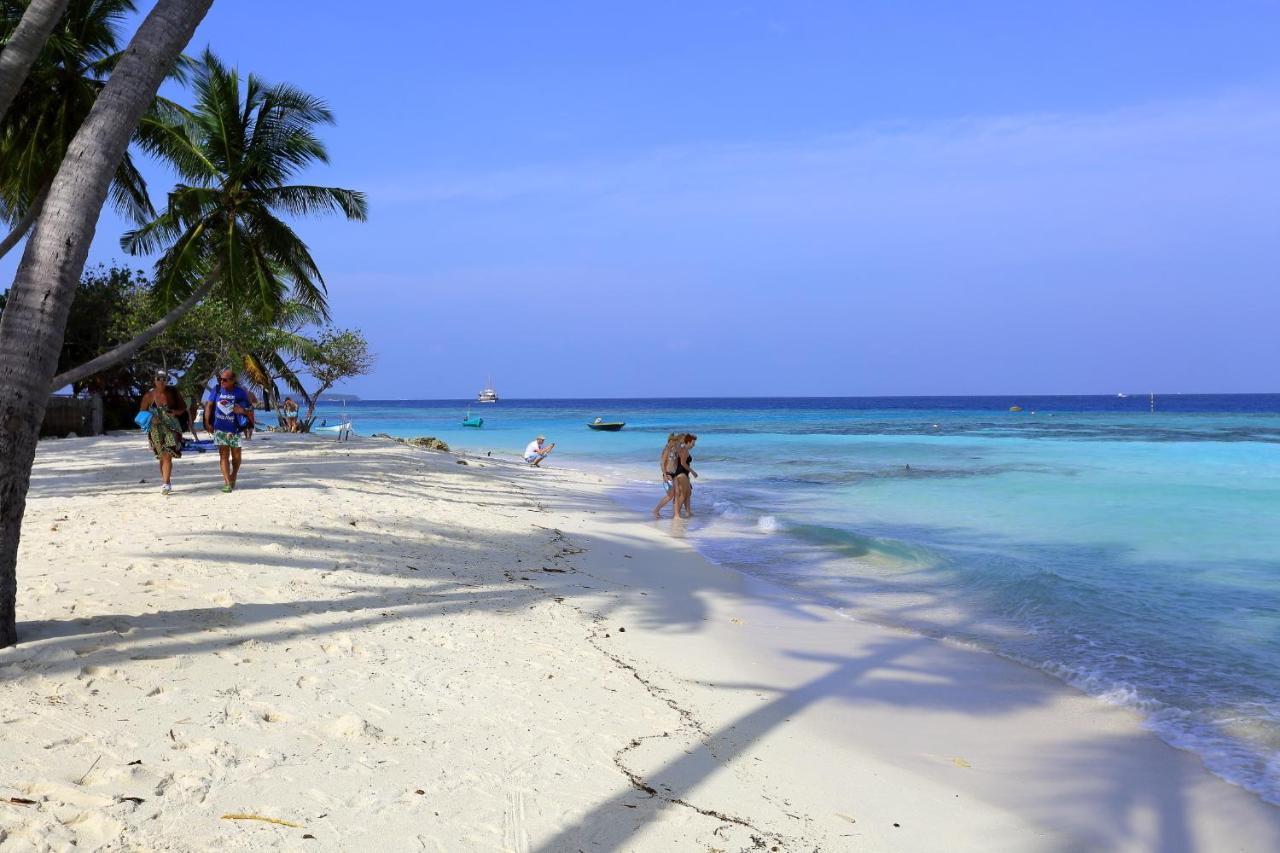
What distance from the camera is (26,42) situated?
14.4ft

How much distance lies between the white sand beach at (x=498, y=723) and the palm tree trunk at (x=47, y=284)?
71 centimetres

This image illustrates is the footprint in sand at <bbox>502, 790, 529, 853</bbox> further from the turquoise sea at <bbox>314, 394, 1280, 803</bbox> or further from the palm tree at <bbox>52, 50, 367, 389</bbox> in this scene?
the palm tree at <bbox>52, 50, 367, 389</bbox>

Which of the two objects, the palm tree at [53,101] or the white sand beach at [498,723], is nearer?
the white sand beach at [498,723]

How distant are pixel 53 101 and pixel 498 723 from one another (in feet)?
46.1

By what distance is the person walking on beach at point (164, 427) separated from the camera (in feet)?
32.8

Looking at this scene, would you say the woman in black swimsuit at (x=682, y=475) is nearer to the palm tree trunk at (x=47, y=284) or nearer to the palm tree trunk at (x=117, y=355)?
the palm tree trunk at (x=117, y=355)

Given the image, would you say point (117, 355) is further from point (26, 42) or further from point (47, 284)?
point (47, 284)

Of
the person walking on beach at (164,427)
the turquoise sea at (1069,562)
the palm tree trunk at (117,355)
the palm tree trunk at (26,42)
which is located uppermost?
the palm tree trunk at (26,42)

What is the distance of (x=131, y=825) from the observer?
268cm

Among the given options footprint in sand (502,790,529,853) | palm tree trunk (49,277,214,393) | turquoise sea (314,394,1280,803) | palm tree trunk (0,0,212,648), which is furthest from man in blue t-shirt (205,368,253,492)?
footprint in sand (502,790,529,853)

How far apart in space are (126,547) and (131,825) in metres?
4.34

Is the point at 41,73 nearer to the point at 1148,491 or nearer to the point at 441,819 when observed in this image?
the point at 441,819

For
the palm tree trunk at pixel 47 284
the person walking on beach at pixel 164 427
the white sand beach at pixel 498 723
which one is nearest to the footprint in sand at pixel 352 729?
the white sand beach at pixel 498 723

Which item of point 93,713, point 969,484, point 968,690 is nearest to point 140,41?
point 93,713
